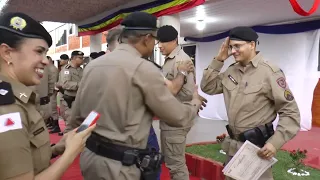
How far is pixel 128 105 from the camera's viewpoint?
5.24 ft

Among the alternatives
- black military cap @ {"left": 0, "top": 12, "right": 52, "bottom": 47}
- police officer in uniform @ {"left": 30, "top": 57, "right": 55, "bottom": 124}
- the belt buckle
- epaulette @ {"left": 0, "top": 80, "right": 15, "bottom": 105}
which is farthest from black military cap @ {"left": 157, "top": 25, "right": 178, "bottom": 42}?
police officer in uniform @ {"left": 30, "top": 57, "right": 55, "bottom": 124}

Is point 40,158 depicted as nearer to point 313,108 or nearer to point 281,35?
point 281,35

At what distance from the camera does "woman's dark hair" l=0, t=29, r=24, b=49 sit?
1.11 meters

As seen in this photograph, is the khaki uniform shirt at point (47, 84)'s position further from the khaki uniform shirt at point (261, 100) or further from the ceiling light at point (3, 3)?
the khaki uniform shirt at point (261, 100)

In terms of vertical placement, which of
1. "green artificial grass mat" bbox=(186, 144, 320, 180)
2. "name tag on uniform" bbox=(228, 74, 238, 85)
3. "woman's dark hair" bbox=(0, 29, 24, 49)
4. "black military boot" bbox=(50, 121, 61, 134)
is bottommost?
"black military boot" bbox=(50, 121, 61, 134)

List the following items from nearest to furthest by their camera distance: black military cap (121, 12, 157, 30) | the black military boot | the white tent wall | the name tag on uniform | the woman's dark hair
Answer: the woman's dark hair → black military cap (121, 12, 157, 30) → the name tag on uniform → the white tent wall → the black military boot

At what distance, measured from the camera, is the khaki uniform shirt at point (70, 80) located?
5.64 meters

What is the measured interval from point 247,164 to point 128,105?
39.6 inches

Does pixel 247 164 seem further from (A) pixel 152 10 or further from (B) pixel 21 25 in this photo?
(A) pixel 152 10

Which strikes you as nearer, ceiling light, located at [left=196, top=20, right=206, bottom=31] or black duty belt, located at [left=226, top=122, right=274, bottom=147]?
black duty belt, located at [left=226, top=122, right=274, bottom=147]

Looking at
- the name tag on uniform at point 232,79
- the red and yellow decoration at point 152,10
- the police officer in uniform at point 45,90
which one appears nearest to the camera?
the name tag on uniform at point 232,79

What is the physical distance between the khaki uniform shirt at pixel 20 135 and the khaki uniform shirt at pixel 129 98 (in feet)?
1.47

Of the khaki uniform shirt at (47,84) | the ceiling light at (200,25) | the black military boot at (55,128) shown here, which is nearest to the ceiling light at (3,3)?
the khaki uniform shirt at (47,84)

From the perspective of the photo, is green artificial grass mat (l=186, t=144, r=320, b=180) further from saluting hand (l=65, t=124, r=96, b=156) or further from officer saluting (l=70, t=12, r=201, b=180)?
saluting hand (l=65, t=124, r=96, b=156)
